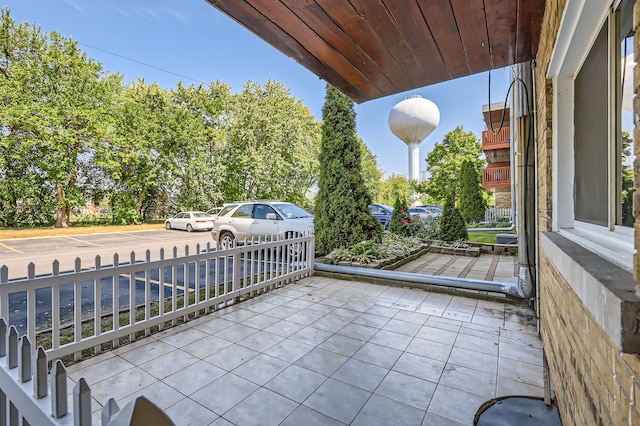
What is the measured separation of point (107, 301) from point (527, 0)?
5456 mm

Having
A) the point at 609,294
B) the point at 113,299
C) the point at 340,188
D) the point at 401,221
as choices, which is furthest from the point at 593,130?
the point at 401,221

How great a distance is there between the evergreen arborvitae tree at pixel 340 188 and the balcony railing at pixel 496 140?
9.46 metres

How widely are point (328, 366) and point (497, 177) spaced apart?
1489 cm

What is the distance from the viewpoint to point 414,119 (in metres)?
27.2

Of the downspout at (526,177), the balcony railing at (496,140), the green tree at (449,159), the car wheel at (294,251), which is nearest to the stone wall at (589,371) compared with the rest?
the downspout at (526,177)

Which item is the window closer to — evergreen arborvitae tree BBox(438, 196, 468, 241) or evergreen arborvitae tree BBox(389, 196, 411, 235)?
evergreen arborvitae tree BBox(438, 196, 468, 241)

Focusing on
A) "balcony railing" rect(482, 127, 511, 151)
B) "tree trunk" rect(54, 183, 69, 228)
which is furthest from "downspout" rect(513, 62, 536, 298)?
"tree trunk" rect(54, 183, 69, 228)

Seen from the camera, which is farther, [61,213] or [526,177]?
[61,213]

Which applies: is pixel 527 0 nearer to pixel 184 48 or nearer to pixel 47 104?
pixel 184 48

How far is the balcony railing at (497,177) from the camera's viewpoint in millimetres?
14267

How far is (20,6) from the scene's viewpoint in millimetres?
13438

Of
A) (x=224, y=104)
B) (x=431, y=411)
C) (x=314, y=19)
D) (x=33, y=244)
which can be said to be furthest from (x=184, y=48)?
(x=431, y=411)

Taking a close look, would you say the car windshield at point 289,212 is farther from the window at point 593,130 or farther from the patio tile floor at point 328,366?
the window at point 593,130

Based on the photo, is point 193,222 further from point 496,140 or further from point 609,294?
point 609,294
